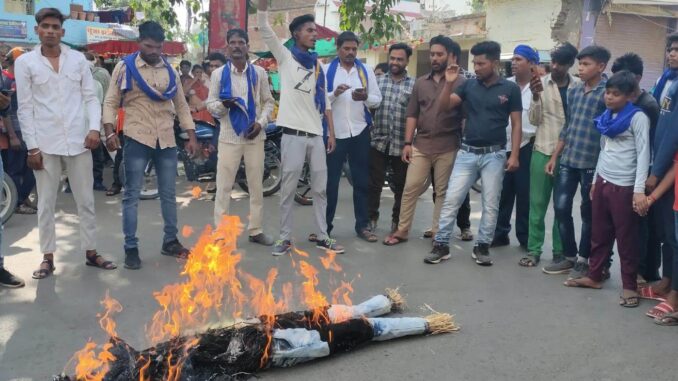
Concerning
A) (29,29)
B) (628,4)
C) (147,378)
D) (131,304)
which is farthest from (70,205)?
(29,29)

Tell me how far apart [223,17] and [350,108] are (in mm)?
4579

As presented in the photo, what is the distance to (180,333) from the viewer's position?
3.32 m

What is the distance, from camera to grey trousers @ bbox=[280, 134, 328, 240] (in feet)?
18.1

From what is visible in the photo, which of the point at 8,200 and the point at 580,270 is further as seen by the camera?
the point at 8,200

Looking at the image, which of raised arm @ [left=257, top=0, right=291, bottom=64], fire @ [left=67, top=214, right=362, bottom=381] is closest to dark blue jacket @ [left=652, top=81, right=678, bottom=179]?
fire @ [left=67, top=214, right=362, bottom=381]

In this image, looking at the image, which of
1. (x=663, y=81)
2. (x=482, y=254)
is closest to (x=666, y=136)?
(x=663, y=81)

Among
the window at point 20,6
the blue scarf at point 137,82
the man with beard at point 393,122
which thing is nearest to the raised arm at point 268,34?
the blue scarf at point 137,82

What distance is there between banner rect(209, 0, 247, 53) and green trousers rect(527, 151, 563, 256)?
19.1 ft

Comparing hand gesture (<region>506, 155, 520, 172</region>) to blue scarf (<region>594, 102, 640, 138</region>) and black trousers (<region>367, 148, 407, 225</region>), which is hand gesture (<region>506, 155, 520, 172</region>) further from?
black trousers (<region>367, 148, 407, 225</region>)

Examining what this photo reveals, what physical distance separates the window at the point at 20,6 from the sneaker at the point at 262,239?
21735 mm

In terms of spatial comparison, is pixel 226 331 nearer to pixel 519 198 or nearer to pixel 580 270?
pixel 580 270

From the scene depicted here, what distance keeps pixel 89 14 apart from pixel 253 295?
66.8 ft

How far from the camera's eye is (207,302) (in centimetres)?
360

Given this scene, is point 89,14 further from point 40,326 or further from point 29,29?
point 40,326
